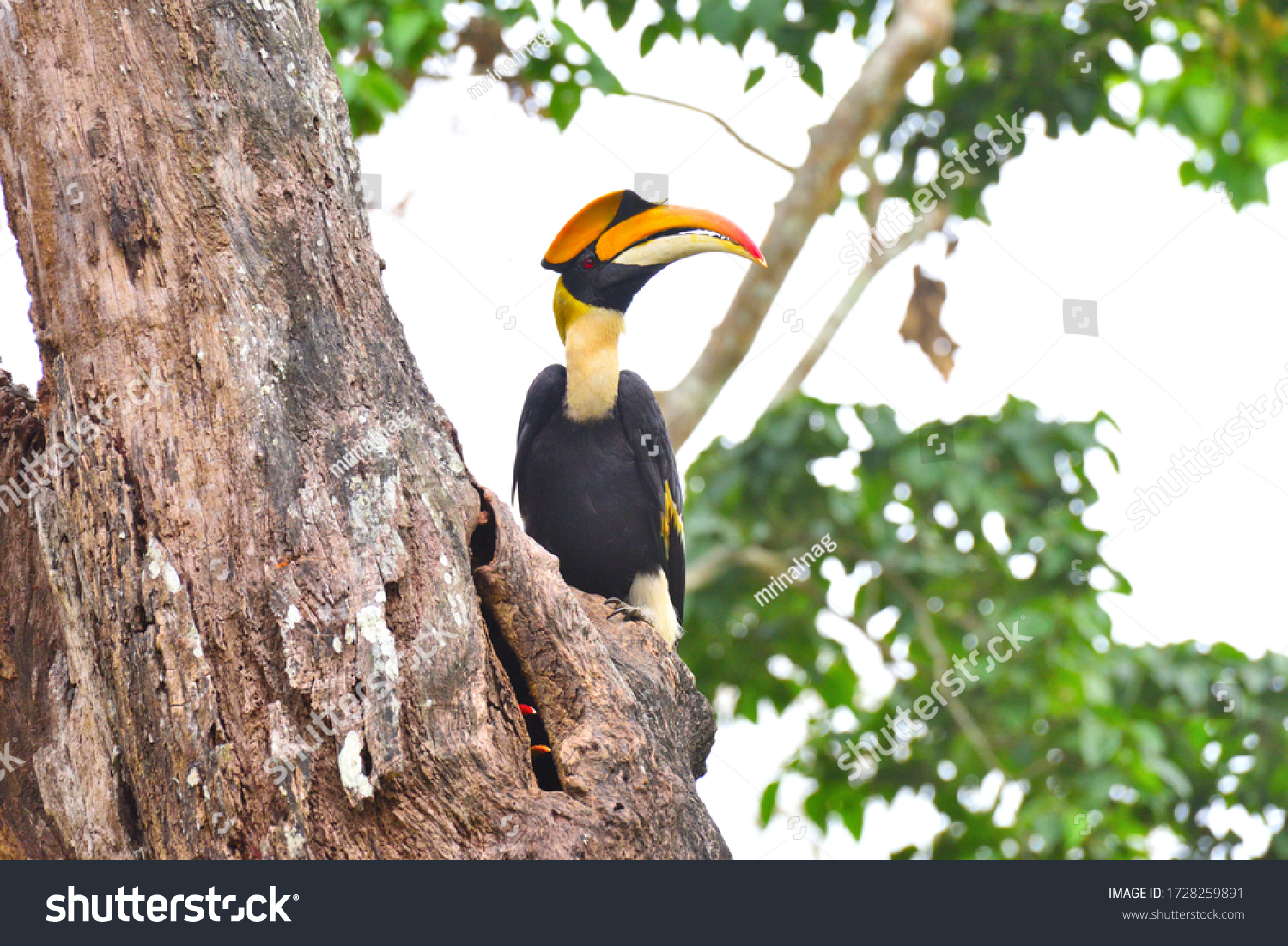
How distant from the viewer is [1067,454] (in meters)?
4.88

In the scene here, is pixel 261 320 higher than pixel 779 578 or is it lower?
lower

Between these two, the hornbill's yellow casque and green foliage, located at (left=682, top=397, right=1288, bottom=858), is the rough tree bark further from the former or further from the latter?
green foliage, located at (left=682, top=397, right=1288, bottom=858)

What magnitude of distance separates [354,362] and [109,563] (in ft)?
1.81

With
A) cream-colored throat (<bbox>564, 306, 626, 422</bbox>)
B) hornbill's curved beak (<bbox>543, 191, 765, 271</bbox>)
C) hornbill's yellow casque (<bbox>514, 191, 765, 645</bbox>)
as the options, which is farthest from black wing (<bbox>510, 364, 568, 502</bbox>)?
hornbill's curved beak (<bbox>543, 191, 765, 271</bbox>)

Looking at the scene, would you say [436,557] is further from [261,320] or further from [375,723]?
[261,320]

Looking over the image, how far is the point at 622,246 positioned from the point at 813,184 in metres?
1.91

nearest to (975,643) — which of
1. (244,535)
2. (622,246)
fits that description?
(622,246)

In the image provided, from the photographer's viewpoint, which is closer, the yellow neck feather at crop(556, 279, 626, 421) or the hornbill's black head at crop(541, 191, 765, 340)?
the hornbill's black head at crop(541, 191, 765, 340)

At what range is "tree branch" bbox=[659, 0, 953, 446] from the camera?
15.8ft

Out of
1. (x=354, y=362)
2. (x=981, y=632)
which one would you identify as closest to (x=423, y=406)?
(x=354, y=362)

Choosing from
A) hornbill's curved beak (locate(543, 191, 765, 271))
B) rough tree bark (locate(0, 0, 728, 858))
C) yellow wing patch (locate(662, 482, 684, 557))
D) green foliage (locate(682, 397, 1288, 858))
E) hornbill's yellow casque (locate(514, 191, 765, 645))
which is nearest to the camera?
rough tree bark (locate(0, 0, 728, 858))

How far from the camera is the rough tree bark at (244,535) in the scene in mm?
1825

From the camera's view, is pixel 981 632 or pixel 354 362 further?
pixel 981 632

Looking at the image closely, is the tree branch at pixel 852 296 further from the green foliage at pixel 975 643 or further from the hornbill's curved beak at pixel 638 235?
the hornbill's curved beak at pixel 638 235
